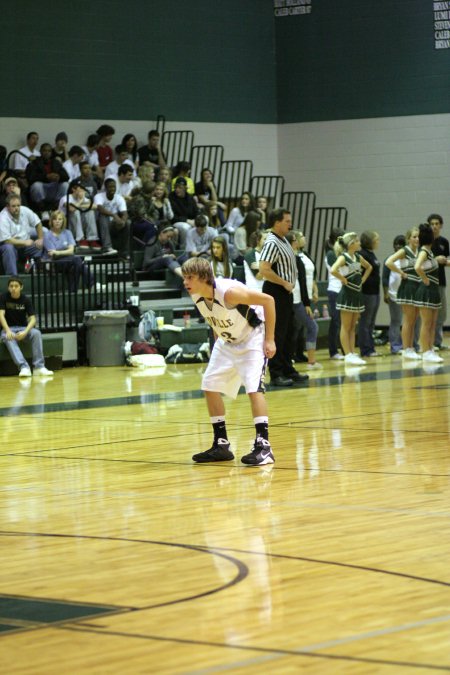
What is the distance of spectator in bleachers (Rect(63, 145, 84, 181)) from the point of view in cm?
2091

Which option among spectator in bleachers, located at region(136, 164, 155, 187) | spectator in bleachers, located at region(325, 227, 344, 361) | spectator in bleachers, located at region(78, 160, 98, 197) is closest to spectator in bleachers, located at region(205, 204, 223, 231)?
spectator in bleachers, located at region(136, 164, 155, 187)

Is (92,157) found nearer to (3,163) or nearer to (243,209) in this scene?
(3,163)

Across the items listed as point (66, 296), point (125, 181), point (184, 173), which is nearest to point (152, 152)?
point (184, 173)

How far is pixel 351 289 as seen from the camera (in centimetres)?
1638

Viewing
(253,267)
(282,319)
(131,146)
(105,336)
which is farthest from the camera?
(131,146)

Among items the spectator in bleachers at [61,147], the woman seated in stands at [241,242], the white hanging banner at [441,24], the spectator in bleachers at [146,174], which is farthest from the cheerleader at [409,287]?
the white hanging banner at [441,24]

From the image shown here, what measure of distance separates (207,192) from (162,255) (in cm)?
282

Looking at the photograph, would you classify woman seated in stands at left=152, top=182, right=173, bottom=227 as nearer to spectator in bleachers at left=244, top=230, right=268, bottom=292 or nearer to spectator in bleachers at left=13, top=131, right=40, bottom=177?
spectator in bleachers at left=13, top=131, right=40, bottom=177

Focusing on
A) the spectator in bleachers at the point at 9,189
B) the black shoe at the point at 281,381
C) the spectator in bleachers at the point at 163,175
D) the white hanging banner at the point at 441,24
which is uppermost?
the white hanging banner at the point at 441,24

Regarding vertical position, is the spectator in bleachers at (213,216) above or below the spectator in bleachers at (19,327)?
above

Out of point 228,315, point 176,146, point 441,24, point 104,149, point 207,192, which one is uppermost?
point 441,24

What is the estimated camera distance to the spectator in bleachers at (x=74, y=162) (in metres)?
20.9

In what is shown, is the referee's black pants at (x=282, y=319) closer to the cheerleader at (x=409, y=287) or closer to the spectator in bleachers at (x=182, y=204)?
the cheerleader at (x=409, y=287)

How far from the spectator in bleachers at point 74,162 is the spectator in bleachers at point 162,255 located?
1.81 meters
